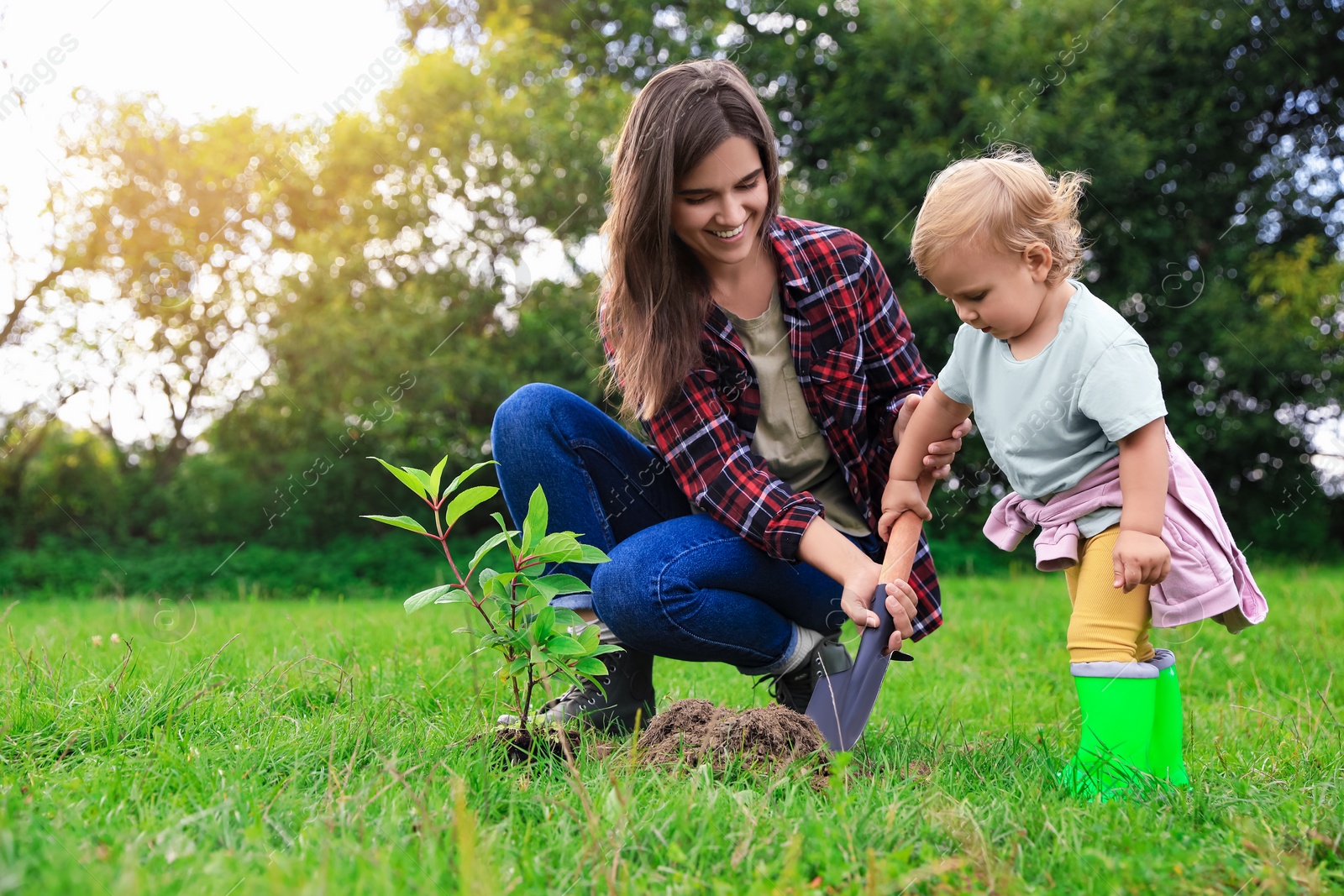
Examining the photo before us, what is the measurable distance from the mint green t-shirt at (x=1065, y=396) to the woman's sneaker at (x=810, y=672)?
1.81 ft

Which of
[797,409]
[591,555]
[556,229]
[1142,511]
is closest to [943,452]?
[797,409]

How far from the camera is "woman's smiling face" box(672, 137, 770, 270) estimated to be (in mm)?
2043

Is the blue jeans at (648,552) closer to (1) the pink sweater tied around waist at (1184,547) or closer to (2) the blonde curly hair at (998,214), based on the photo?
(1) the pink sweater tied around waist at (1184,547)

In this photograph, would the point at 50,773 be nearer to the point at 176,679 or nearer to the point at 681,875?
the point at 176,679

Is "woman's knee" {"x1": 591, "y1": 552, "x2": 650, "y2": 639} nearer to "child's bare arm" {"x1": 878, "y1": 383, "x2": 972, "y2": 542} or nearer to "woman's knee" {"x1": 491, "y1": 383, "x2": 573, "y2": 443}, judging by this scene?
"woman's knee" {"x1": 491, "y1": 383, "x2": 573, "y2": 443}

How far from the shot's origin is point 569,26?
970cm

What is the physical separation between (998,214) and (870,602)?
0.76 m

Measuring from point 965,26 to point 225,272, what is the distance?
581 centimetres

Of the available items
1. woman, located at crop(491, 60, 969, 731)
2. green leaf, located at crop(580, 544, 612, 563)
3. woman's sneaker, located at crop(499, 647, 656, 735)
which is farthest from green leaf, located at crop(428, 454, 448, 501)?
woman's sneaker, located at crop(499, 647, 656, 735)

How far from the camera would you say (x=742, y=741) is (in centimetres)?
172

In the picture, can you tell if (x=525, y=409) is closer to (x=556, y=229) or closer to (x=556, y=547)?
(x=556, y=547)

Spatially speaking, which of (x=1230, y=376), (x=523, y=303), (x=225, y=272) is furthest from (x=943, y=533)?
(x=225, y=272)

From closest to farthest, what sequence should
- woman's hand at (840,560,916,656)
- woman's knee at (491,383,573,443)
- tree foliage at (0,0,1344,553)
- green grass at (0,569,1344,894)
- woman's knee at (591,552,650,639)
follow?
green grass at (0,569,1344,894)
woman's hand at (840,560,916,656)
woman's knee at (591,552,650,639)
woman's knee at (491,383,573,443)
tree foliage at (0,0,1344,553)

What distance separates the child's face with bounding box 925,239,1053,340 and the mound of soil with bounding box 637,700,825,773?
2.66ft
